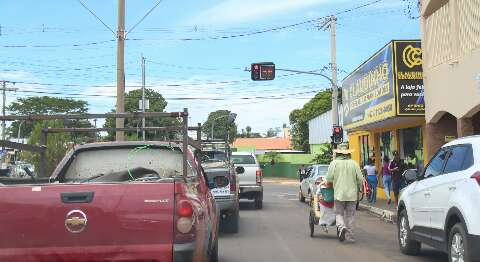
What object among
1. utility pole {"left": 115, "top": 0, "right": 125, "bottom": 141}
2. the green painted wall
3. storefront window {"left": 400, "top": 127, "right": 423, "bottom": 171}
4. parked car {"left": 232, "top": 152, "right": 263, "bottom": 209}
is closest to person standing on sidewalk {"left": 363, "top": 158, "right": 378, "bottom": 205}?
storefront window {"left": 400, "top": 127, "right": 423, "bottom": 171}

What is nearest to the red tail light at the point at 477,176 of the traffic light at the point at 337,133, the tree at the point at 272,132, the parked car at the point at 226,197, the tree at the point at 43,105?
the parked car at the point at 226,197

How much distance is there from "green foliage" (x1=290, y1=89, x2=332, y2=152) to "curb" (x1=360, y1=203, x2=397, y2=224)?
54.0m

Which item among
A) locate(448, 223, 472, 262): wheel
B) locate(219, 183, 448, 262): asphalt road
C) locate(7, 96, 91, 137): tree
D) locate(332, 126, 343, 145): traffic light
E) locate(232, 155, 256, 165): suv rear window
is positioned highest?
locate(7, 96, 91, 137): tree

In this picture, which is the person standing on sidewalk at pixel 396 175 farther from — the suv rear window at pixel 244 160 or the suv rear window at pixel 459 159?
the suv rear window at pixel 459 159

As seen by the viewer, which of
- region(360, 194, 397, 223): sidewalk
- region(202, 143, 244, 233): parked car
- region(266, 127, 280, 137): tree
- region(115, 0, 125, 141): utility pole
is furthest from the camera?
region(266, 127, 280, 137): tree

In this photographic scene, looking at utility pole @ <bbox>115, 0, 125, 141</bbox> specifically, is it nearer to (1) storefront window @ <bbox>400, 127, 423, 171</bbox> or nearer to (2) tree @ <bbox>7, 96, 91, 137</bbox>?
(1) storefront window @ <bbox>400, 127, 423, 171</bbox>

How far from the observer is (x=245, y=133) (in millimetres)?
155625

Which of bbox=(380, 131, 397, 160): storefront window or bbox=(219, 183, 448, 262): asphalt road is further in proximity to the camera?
bbox=(380, 131, 397, 160): storefront window

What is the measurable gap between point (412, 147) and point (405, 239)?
12330 millimetres

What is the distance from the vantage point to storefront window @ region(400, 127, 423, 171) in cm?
2116

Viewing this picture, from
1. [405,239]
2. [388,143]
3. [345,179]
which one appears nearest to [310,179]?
[388,143]

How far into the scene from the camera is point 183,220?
16.3 feet

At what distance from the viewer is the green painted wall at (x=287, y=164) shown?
58731 millimetres

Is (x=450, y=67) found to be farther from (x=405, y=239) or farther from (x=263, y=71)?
(x=263, y=71)
